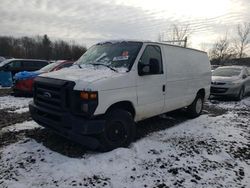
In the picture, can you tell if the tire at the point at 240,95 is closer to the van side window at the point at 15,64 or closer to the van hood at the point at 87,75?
the van hood at the point at 87,75

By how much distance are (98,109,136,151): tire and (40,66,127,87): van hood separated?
694 mm

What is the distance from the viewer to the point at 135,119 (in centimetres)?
504

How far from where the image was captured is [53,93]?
4395mm

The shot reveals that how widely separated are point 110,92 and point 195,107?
4.18 m

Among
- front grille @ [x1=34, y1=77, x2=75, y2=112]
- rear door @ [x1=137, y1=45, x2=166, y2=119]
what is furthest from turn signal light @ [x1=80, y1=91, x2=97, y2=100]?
rear door @ [x1=137, y1=45, x2=166, y2=119]

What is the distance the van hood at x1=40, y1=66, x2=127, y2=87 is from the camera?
4.13 metres

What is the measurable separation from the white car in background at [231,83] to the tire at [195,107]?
14.5 ft

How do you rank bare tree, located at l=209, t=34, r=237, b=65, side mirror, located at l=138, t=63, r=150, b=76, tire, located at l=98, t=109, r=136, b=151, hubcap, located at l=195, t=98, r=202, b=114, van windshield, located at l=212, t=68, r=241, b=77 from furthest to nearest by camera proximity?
bare tree, located at l=209, t=34, r=237, b=65 < van windshield, located at l=212, t=68, r=241, b=77 < hubcap, located at l=195, t=98, r=202, b=114 < side mirror, located at l=138, t=63, r=150, b=76 < tire, located at l=98, t=109, r=136, b=151

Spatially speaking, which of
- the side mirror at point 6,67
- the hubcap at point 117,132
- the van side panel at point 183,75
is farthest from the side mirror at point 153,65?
the side mirror at point 6,67

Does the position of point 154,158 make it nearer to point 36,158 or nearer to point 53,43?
point 36,158

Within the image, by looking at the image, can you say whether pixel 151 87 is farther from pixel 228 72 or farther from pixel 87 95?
pixel 228 72

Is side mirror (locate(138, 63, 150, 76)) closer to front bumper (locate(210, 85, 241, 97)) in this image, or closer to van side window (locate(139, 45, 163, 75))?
van side window (locate(139, 45, 163, 75))

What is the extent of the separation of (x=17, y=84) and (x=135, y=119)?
7.20 m

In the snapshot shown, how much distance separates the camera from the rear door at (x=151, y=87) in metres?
4.98
